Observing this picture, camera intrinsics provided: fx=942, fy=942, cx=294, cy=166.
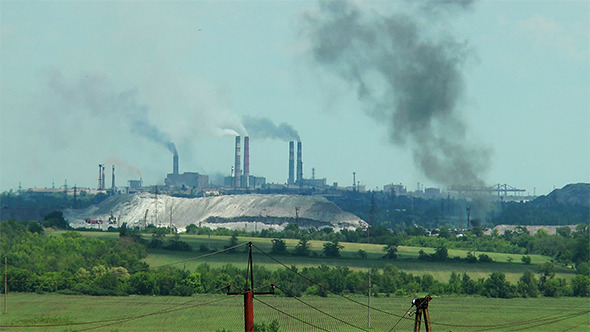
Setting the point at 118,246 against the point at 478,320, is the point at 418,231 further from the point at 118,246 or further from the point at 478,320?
the point at 478,320

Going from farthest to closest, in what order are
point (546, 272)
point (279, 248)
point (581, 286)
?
point (279, 248), point (546, 272), point (581, 286)

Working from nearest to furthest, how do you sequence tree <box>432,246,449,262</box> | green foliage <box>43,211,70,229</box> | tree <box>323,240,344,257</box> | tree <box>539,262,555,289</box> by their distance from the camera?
tree <box>539,262,555,289</box> < tree <box>432,246,449,262</box> < tree <box>323,240,344,257</box> < green foliage <box>43,211,70,229</box>

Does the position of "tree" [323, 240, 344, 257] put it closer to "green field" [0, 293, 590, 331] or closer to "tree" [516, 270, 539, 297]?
"green field" [0, 293, 590, 331]

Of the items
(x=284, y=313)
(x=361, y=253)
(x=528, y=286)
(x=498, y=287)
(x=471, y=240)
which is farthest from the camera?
(x=471, y=240)

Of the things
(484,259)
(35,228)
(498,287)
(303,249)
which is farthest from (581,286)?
(35,228)

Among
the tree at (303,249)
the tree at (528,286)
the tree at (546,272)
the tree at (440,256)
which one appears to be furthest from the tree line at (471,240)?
the tree at (528,286)

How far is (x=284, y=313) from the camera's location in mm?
92438

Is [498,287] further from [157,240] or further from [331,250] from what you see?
[157,240]

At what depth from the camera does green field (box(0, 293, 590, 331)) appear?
8288 centimetres

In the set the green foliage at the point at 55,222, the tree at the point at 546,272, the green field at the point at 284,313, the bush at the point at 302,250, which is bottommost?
the green field at the point at 284,313

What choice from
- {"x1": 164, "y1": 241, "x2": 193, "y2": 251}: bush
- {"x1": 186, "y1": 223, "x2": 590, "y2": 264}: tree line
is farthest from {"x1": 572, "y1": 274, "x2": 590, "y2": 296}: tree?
{"x1": 164, "y1": 241, "x2": 193, "y2": 251}: bush

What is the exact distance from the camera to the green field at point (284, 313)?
82.9 meters

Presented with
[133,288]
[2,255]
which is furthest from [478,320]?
[2,255]

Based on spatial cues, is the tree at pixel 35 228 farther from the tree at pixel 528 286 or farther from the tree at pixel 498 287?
the tree at pixel 528 286
